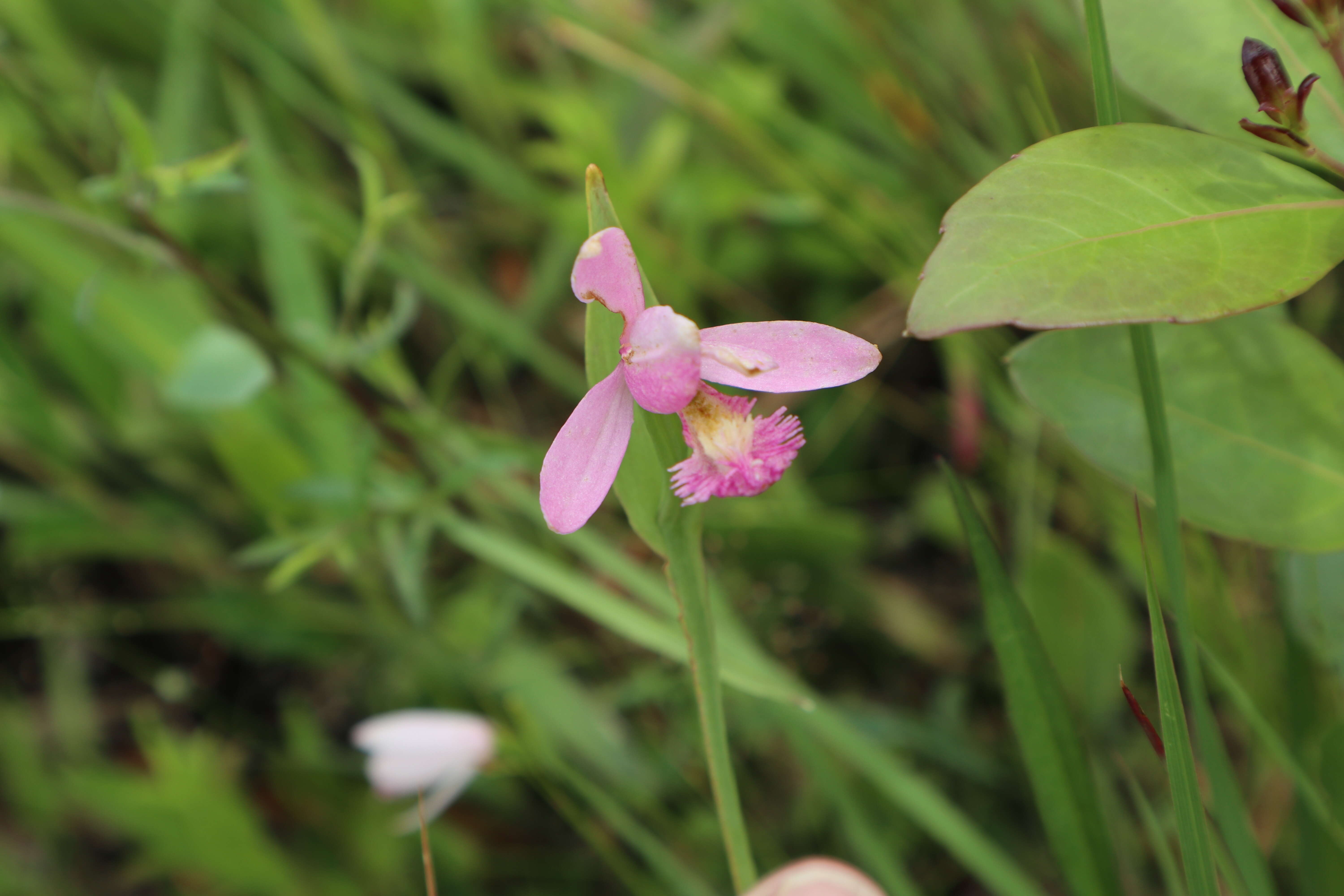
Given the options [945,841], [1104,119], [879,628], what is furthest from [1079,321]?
[879,628]

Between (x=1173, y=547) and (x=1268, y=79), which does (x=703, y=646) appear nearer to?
(x=1173, y=547)

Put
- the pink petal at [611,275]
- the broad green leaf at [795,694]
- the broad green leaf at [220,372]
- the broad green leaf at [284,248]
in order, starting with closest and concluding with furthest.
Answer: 1. the pink petal at [611,275]
2. the broad green leaf at [795,694]
3. the broad green leaf at [220,372]
4. the broad green leaf at [284,248]

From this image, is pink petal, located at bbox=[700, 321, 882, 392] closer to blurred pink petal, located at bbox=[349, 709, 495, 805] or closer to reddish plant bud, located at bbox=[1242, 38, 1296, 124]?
reddish plant bud, located at bbox=[1242, 38, 1296, 124]

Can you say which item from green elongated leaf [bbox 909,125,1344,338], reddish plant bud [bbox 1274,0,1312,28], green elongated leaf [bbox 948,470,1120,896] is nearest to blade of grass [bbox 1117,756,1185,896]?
green elongated leaf [bbox 948,470,1120,896]

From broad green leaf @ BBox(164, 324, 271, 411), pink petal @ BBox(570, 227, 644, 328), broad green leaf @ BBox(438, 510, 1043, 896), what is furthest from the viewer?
broad green leaf @ BBox(164, 324, 271, 411)

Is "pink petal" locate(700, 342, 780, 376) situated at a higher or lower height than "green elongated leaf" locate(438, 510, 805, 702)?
lower

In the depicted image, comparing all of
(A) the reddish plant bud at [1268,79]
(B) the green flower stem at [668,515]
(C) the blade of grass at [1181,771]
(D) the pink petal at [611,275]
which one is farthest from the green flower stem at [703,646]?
(A) the reddish plant bud at [1268,79]

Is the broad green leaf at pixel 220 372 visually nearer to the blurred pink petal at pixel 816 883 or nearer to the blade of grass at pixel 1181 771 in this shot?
the blurred pink petal at pixel 816 883
